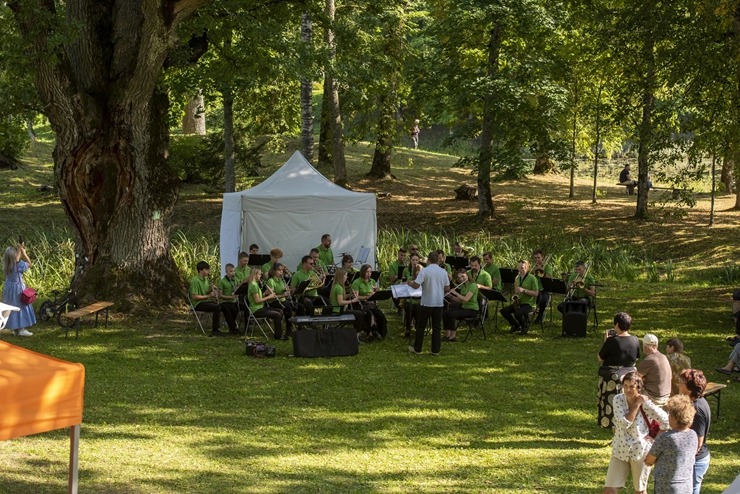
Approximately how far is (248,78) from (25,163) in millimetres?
16953

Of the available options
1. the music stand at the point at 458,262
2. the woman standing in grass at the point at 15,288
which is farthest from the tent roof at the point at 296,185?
the woman standing in grass at the point at 15,288

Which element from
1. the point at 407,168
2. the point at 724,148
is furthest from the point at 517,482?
the point at 407,168

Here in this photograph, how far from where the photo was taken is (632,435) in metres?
8.72

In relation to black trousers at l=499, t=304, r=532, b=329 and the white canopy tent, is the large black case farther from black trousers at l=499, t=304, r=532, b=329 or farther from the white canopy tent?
the white canopy tent

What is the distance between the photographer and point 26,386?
7992mm

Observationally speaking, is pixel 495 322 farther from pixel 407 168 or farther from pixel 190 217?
pixel 407 168

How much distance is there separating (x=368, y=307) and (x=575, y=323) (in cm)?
358

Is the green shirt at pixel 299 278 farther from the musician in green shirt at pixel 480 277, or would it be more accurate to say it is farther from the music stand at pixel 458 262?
the music stand at pixel 458 262

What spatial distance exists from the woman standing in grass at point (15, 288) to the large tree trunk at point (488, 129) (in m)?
15.3

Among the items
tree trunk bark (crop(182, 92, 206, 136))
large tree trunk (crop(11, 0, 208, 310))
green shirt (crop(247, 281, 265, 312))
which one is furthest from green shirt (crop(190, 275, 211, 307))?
tree trunk bark (crop(182, 92, 206, 136))

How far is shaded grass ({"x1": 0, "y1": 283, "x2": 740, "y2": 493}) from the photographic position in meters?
10.0

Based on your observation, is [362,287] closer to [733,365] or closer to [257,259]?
[257,259]

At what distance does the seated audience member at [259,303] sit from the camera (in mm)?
17203

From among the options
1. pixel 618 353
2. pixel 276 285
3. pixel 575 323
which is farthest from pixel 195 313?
pixel 618 353
